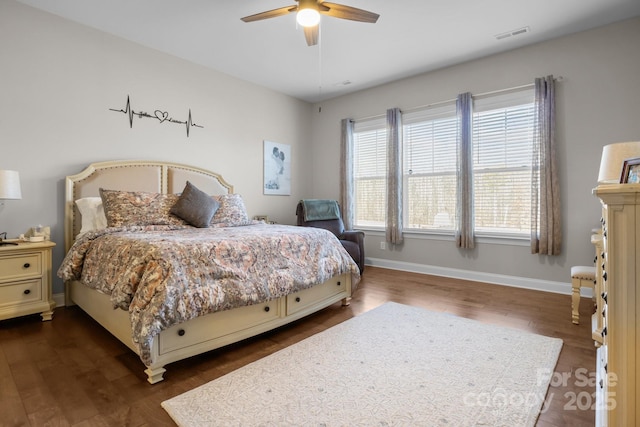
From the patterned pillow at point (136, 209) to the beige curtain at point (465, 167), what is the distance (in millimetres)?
3349

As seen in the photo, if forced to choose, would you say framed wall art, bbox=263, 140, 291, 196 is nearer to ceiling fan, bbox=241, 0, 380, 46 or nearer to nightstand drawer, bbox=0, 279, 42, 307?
ceiling fan, bbox=241, 0, 380, 46

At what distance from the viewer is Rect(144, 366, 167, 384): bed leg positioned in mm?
1759

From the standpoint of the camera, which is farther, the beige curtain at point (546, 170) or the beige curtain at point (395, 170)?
the beige curtain at point (395, 170)

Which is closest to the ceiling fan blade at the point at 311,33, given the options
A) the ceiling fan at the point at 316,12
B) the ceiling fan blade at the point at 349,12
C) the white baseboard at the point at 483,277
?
the ceiling fan at the point at 316,12

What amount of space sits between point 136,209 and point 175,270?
5.04 feet

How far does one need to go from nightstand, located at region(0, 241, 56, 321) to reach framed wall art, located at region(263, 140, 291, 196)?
2881 mm

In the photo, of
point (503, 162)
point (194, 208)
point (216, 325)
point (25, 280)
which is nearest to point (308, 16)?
point (194, 208)

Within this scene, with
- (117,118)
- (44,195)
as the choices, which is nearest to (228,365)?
(44,195)

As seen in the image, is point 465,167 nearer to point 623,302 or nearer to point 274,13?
point 274,13

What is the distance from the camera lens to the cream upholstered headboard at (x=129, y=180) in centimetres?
311

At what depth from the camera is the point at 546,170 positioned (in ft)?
11.6

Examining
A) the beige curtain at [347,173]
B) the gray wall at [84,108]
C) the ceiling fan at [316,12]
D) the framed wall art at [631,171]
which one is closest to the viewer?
the framed wall art at [631,171]

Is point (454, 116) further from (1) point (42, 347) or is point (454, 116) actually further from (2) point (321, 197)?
(1) point (42, 347)

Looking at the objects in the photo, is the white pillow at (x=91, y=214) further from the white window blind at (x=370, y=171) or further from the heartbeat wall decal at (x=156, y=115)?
the white window blind at (x=370, y=171)
